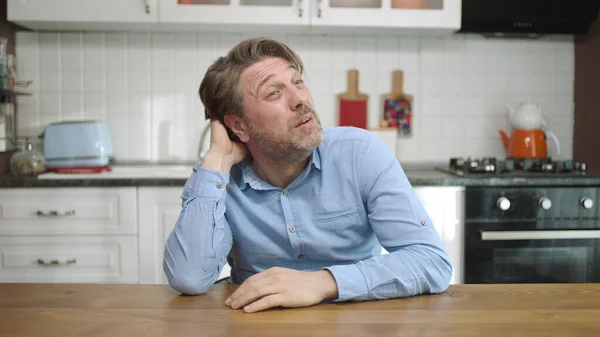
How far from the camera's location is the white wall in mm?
3139

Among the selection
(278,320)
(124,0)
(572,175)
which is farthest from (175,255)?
(572,175)

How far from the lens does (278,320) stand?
1.03 meters

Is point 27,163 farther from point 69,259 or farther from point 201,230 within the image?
point 201,230

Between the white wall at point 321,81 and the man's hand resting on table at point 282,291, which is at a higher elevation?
the white wall at point 321,81

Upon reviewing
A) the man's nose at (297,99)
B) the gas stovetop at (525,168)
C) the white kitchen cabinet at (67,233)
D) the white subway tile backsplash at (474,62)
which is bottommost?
the white kitchen cabinet at (67,233)

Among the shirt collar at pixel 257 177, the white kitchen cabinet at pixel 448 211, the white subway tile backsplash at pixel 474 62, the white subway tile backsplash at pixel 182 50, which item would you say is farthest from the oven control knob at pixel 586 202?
the white subway tile backsplash at pixel 182 50

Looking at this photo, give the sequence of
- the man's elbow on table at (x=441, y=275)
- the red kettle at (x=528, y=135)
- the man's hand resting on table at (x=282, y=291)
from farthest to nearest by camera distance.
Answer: the red kettle at (x=528, y=135)
the man's elbow on table at (x=441, y=275)
the man's hand resting on table at (x=282, y=291)

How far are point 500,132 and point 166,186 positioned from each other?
1724mm

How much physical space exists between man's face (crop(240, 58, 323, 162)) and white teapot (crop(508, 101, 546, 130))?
1880 mm

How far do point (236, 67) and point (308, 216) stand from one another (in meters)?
0.41

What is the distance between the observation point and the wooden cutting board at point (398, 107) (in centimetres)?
321

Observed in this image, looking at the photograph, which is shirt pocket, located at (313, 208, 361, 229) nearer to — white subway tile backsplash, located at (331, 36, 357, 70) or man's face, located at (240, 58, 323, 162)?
man's face, located at (240, 58, 323, 162)

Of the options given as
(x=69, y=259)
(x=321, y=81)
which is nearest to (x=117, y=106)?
(x=69, y=259)

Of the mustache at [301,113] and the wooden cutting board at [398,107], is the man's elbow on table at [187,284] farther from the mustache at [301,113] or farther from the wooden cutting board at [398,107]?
the wooden cutting board at [398,107]
